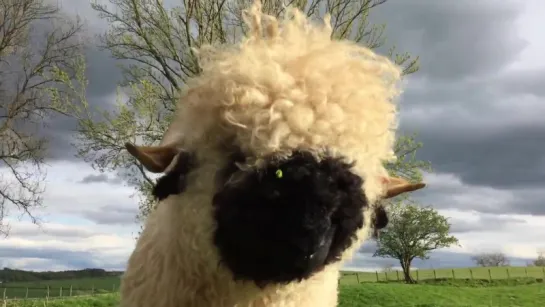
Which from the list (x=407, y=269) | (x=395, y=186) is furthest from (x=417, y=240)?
(x=395, y=186)

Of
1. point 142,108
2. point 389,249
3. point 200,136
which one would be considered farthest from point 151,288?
point 389,249

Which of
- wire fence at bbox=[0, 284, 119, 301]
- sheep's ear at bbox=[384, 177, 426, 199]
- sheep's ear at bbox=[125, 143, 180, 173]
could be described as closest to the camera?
sheep's ear at bbox=[125, 143, 180, 173]

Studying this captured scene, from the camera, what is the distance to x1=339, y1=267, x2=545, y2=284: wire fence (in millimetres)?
47344

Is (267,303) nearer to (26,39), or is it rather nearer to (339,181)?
(339,181)

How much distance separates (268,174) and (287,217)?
0.69 feet

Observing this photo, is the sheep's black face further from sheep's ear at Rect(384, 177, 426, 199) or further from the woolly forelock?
sheep's ear at Rect(384, 177, 426, 199)

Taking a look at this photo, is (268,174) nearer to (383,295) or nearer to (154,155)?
(154,155)

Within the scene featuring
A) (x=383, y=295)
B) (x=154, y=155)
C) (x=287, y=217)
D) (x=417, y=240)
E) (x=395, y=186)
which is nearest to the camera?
(x=287, y=217)

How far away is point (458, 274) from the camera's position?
49.0 meters

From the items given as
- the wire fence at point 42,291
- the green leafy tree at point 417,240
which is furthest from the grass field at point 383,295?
the green leafy tree at point 417,240

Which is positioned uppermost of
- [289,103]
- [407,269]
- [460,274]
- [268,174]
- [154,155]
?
[407,269]

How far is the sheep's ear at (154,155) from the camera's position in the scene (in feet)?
8.79

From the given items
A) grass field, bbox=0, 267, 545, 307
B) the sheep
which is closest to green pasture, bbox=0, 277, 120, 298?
grass field, bbox=0, 267, 545, 307

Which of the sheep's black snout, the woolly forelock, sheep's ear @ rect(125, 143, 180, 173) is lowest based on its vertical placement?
the sheep's black snout
